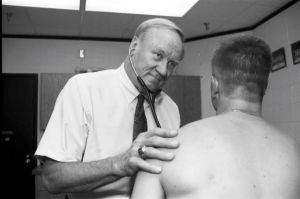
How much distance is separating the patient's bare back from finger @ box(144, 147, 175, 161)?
0.08 ft

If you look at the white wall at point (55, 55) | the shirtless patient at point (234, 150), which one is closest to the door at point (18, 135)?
the white wall at point (55, 55)

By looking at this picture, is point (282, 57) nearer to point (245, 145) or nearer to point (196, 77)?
point (196, 77)

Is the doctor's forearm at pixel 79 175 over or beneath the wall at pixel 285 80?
beneath

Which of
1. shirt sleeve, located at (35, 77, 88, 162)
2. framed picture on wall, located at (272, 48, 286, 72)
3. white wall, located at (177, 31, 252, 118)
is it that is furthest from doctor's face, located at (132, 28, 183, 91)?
white wall, located at (177, 31, 252, 118)

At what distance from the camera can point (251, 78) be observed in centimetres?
111

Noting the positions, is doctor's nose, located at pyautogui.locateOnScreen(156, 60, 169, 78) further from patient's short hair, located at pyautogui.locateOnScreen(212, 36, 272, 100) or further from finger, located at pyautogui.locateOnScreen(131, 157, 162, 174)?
finger, located at pyautogui.locateOnScreen(131, 157, 162, 174)

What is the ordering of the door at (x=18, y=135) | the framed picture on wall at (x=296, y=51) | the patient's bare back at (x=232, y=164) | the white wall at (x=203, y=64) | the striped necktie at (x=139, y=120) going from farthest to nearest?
1. the white wall at (x=203, y=64)
2. the door at (x=18, y=135)
3. the framed picture on wall at (x=296, y=51)
4. the striped necktie at (x=139, y=120)
5. the patient's bare back at (x=232, y=164)

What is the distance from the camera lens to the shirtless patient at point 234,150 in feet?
3.22

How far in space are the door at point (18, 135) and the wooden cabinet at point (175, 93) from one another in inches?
18.8

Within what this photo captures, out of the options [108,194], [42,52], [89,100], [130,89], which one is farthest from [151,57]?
[42,52]

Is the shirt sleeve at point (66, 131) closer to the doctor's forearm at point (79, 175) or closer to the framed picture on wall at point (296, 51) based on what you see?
the doctor's forearm at point (79, 175)

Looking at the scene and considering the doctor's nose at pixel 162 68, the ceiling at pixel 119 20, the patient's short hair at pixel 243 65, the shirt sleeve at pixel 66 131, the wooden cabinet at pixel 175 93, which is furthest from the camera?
the wooden cabinet at pixel 175 93

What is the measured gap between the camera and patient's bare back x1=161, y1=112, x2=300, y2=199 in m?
0.98

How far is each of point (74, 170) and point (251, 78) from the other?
0.77m
